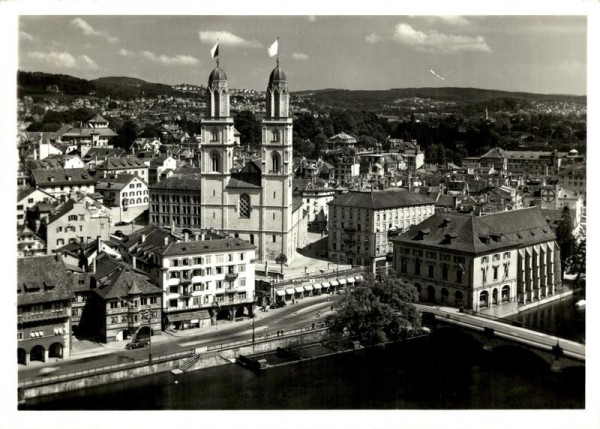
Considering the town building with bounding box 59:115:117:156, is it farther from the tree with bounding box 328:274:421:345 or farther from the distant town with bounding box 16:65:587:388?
the tree with bounding box 328:274:421:345

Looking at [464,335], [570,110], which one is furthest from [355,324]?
[570,110]

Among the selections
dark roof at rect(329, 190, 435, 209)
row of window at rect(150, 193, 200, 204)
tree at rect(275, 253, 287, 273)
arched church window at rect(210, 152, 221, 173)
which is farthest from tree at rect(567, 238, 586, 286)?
row of window at rect(150, 193, 200, 204)

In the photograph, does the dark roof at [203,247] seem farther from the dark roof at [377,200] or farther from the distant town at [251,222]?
the dark roof at [377,200]

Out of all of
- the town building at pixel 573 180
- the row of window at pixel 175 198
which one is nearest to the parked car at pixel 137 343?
the row of window at pixel 175 198

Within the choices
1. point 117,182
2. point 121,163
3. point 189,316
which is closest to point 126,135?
point 121,163

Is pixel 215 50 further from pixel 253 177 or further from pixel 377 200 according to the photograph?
pixel 377 200
